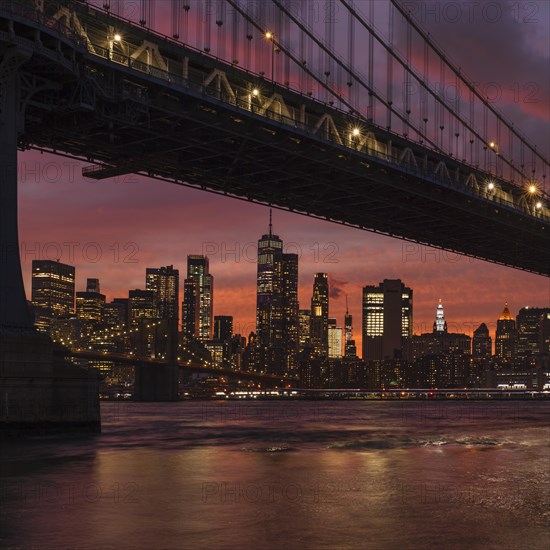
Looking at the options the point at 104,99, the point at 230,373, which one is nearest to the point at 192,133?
the point at 104,99

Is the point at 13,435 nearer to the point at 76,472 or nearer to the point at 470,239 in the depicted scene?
the point at 76,472

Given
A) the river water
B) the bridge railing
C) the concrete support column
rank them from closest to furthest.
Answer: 1. the river water
2. the concrete support column
3. the bridge railing

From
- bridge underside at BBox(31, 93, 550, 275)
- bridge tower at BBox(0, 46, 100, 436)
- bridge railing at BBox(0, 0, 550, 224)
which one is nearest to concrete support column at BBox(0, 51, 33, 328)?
bridge tower at BBox(0, 46, 100, 436)

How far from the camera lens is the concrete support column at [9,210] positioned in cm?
3328

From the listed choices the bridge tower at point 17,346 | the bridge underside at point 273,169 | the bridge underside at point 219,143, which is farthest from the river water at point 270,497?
the bridge underside at point 273,169

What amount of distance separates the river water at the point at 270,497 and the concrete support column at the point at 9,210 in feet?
15.2

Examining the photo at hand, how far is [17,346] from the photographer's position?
3294cm

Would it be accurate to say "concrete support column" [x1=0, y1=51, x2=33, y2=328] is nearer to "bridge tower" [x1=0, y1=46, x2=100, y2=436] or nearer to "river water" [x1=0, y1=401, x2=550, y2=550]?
"bridge tower" [x1=0, y1=46, x2=100, y2=436]

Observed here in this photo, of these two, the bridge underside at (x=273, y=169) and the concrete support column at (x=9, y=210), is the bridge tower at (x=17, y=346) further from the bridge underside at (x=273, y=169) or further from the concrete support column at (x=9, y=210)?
the bridge underside at (x=273, y=169)

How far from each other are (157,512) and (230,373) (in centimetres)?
15384

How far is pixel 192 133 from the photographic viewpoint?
1991 inches

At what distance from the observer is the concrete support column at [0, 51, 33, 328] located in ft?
109

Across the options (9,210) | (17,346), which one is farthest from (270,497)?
(9,210)

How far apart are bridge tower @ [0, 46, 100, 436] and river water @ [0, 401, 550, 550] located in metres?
1.37
